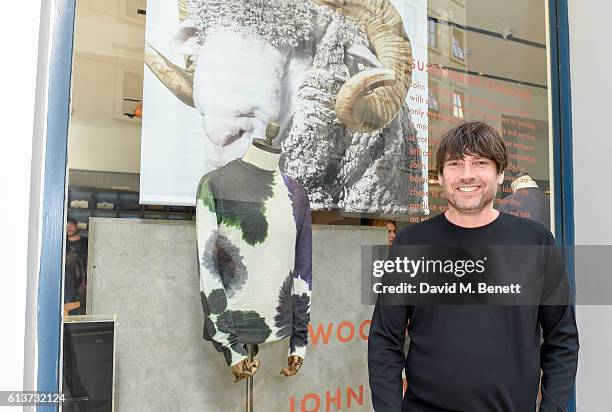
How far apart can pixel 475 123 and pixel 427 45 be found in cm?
94

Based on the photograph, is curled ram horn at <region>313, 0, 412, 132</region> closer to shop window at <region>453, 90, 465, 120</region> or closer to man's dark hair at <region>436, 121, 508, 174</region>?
shop window at <region>453, 90, 465, 120</region>

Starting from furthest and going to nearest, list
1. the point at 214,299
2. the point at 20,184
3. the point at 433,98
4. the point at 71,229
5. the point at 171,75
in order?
the point at 433,98
the point at 171,75
the point at 214,299
the point at 71,229
the point at 20,184

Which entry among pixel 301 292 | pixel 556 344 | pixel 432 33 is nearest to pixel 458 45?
pixel 432 33

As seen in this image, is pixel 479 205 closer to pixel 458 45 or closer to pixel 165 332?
pixel 165 332

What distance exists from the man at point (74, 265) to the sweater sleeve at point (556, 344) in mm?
1277

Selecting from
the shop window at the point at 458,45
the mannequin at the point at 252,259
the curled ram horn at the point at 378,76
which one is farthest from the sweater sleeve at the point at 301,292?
the shop window at the point at 458,45

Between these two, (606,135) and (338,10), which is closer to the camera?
(338,10)

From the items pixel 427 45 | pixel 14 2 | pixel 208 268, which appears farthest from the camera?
pixel 427 45

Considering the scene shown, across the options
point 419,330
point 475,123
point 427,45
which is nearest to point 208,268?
point 419,330

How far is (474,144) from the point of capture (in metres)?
1.56

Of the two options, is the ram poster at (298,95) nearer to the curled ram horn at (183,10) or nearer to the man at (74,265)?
the curled ram horn at (183,10)

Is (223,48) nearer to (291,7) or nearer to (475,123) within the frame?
(291,7)

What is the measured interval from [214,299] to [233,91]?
70 cm

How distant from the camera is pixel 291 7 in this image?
2.15 m
